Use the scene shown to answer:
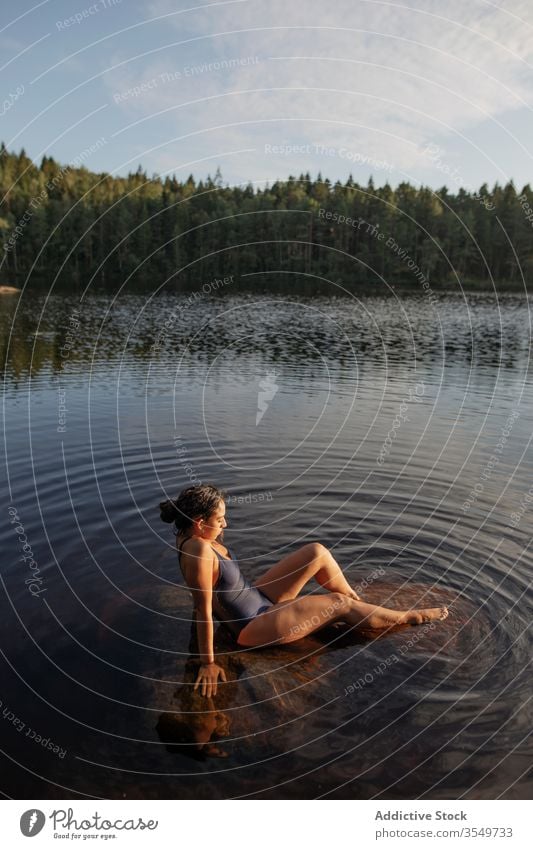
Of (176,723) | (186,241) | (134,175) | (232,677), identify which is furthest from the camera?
(134,175)

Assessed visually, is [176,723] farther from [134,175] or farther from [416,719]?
[134,175]

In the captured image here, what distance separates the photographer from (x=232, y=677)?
6.70m

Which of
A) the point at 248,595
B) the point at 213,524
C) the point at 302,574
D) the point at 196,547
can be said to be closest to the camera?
the point at 196,547

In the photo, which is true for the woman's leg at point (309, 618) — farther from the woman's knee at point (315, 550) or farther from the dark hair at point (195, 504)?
the dark hair at point (195, 504)

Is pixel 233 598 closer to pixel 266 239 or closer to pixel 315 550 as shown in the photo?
pixel 315 550

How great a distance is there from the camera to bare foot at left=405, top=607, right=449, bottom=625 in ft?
25.0

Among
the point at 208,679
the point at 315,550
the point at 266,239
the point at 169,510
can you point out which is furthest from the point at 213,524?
the point at 266,239

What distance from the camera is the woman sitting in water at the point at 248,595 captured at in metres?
6.61

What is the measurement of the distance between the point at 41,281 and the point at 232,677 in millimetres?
93742

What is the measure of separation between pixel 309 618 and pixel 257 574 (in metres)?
1.80

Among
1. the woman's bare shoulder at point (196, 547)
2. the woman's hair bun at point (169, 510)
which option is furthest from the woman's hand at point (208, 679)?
the woman's hair bun at point (169, 510)

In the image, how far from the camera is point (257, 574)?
29.2 ft

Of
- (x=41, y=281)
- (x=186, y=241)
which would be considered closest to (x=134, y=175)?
(x=186, y=241)

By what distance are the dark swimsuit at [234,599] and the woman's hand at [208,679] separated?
0.71 meters
